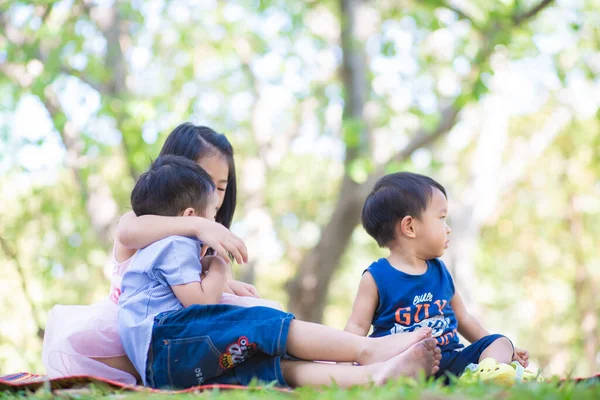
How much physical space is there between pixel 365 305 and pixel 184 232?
2.73 feet

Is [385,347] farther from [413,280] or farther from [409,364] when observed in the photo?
[413,280]

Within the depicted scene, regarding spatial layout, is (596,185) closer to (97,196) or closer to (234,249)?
(97,196)

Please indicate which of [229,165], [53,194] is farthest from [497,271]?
[229,165]

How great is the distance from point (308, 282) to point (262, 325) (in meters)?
6.17

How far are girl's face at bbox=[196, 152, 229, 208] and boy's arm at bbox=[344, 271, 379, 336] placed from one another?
2.70 ft

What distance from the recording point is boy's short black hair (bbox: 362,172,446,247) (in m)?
3.01

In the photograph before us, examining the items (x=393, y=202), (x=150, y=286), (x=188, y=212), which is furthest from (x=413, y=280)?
(x=150, y=286)

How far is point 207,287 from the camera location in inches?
102

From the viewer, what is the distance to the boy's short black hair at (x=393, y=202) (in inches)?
119

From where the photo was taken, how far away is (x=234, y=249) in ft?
8.46

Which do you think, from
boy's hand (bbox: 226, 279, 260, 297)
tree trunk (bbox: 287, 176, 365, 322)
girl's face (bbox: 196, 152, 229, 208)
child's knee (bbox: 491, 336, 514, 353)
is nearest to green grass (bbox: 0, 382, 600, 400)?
child's knee (bbox: 491, 336, 514, 353)

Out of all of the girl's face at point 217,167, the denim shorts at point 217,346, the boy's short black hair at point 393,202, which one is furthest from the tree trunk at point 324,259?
the denim shorts at point 217,346

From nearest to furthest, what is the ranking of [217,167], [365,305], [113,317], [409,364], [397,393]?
[397,393] → [409,364] → [113,317] → [365,305] → [217,167]

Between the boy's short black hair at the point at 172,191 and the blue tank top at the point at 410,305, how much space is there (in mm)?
791
